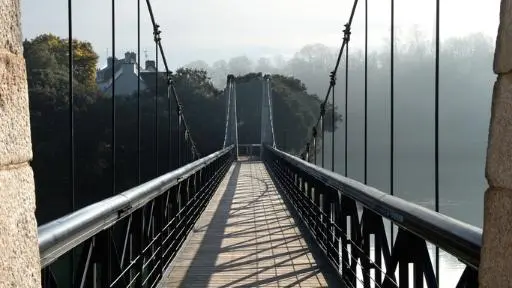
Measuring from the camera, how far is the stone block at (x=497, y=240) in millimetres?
1418

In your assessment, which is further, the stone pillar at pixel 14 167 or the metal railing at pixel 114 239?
the metal railing at pixel 114 239

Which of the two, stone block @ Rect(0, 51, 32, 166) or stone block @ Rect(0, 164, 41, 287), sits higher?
stone block @ Rect(0, 51, 32, 166)

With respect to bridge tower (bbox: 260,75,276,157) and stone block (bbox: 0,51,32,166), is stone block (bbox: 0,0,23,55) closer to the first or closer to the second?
stone block (bbox: 0,51,32,166)

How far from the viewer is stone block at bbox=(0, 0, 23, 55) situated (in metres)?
1.35

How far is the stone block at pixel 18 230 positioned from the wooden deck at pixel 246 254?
2.93m

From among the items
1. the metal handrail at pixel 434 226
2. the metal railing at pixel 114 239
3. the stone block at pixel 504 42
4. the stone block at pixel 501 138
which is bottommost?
the metal railing at pixel 114 239

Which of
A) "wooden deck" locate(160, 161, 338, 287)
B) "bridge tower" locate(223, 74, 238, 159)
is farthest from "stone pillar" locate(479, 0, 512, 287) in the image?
"bridge tower" locate(223, 74, 238, 159)

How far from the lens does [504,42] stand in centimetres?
147

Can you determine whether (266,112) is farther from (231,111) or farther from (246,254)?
Answer: (246,254)

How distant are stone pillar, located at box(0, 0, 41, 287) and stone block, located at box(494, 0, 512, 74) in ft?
3.49

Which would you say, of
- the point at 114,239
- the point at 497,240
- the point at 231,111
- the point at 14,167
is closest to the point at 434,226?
the point at 497,240

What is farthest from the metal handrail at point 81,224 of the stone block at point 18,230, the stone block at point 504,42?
the stone block at point 504,42

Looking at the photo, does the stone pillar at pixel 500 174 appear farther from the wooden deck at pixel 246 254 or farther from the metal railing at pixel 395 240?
the wooden deck at pixel 246 254

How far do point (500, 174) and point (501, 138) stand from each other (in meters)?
0.08
